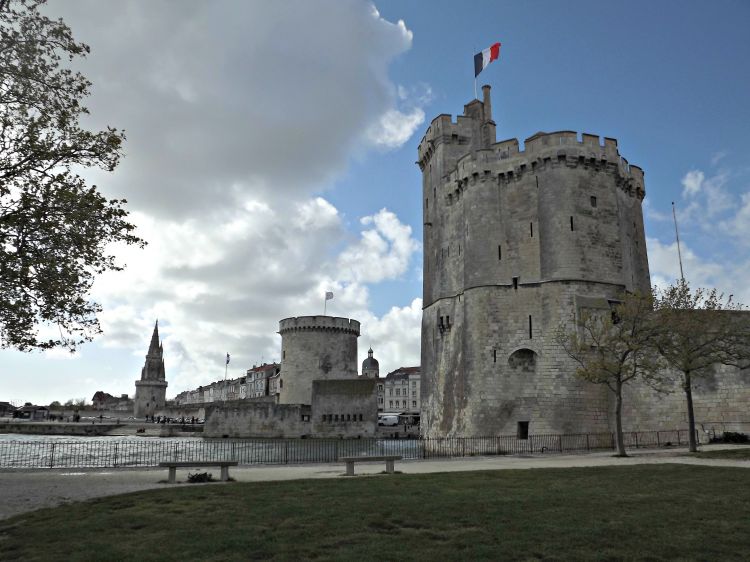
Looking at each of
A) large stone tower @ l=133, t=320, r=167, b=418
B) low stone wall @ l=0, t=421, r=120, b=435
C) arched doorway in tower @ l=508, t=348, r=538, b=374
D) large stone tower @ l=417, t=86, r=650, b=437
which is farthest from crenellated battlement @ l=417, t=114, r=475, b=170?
large stone tower @ l=133, t=320, r=167, b=418

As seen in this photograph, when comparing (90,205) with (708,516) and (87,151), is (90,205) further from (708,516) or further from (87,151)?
(708,516)

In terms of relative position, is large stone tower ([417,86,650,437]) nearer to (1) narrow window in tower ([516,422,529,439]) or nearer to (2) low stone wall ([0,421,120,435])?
(1) narrow window in tower ([516,422,529,439])

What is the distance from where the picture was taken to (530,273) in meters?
35.5

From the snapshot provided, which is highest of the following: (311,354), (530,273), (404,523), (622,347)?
(530,273)

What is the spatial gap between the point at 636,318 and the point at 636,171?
17476 mm

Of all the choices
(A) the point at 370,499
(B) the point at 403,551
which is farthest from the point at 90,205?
(B) the point at 403,551

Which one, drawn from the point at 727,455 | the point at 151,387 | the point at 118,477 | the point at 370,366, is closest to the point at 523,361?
the point at 727,455

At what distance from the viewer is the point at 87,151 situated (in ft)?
50.4

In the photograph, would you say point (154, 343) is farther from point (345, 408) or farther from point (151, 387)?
point (345, 408)

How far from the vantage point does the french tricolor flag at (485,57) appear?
3953cm

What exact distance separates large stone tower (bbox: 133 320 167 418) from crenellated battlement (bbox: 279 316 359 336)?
170ft

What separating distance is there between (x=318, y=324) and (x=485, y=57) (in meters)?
39.3

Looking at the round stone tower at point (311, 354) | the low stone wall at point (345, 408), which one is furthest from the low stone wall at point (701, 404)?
the round stone tower at point (311, 354)

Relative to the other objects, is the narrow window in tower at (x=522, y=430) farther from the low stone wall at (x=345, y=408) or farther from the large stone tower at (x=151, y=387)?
the large stone tower at (x=151, y=387)
